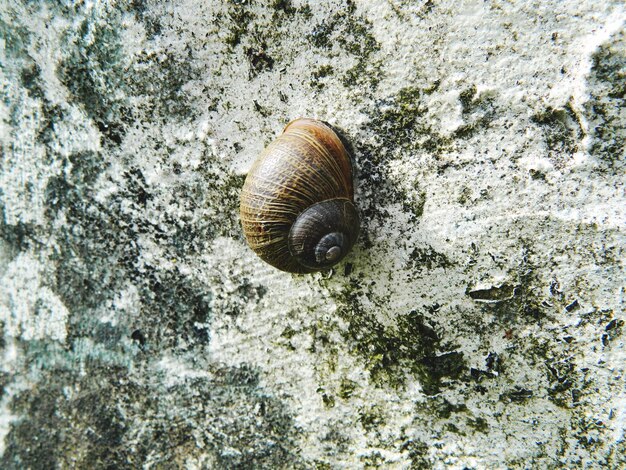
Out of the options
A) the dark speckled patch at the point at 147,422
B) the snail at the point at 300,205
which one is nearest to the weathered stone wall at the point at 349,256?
the dark speckled patch at the point at 147,422

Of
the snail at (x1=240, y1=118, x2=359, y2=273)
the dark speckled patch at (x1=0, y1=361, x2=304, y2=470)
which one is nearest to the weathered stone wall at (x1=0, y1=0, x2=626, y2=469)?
the dark speckled patch at (x1=0, y1=361, x2=304, y2=470)

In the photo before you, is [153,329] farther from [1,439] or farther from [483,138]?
[483,138]

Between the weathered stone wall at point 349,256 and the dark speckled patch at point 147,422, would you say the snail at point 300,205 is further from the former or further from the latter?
the dark speckled patch at point 147,422

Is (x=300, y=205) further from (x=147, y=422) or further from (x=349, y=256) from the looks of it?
(x=147, y=422)

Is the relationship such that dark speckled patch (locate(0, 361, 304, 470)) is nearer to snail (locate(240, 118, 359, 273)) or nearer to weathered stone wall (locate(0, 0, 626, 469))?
weathered stone wall (locate(0, 0, 626, 469))

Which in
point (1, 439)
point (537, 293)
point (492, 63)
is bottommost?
point (1, 439)

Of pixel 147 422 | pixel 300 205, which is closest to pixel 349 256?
pixel 300 205

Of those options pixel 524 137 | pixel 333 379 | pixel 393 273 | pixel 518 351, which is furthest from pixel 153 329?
pixel 524 137
